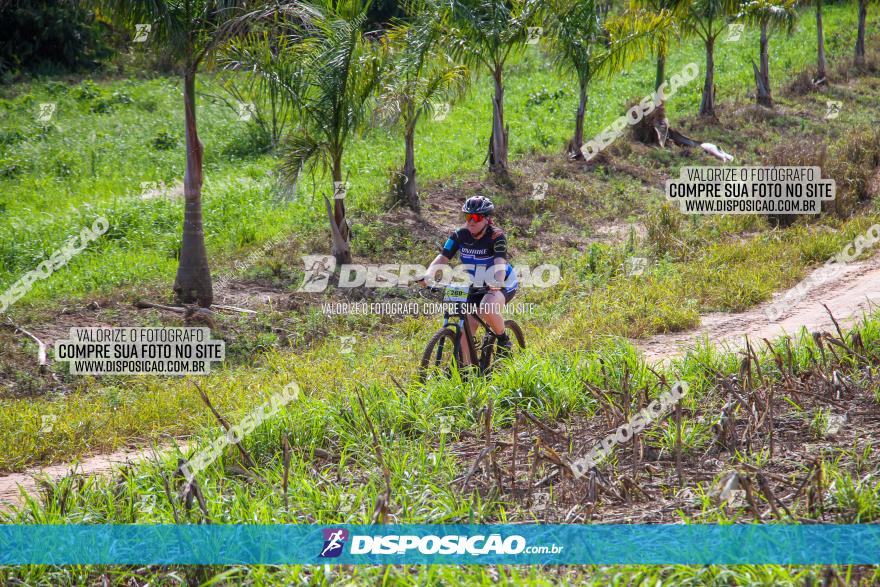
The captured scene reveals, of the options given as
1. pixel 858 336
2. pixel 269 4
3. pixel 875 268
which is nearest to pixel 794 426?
pixel 858 336

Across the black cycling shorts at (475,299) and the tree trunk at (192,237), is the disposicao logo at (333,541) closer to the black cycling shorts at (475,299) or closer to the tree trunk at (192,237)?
the black cycling shorts at (475,299)

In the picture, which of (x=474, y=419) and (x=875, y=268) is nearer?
(x=474, y=419)

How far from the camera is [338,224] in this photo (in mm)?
12883

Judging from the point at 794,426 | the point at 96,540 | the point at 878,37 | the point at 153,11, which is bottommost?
the point at 96,540

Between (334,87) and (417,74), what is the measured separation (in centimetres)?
238

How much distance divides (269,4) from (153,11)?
4.43ft

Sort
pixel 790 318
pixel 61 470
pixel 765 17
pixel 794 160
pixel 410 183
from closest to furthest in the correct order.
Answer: pixel 61 470, pixel 790 318, pixel 794 160, pixel 410 183, pixel 765 17

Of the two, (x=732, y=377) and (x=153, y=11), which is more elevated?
(x=153, y=11)

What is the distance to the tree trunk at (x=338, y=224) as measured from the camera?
12.8 meters

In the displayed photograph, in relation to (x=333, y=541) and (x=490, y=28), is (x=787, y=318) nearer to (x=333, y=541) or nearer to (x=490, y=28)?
(x=333, y=541)

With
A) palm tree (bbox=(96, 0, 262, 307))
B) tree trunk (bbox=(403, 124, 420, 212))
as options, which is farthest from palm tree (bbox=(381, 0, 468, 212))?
palm tree (bbox=(96, 0, 262, 307))

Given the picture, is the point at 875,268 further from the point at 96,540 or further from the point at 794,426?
the point at 96,540

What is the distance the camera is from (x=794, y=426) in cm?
528

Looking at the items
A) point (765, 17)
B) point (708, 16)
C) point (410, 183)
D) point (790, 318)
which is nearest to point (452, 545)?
point (790, 318)
